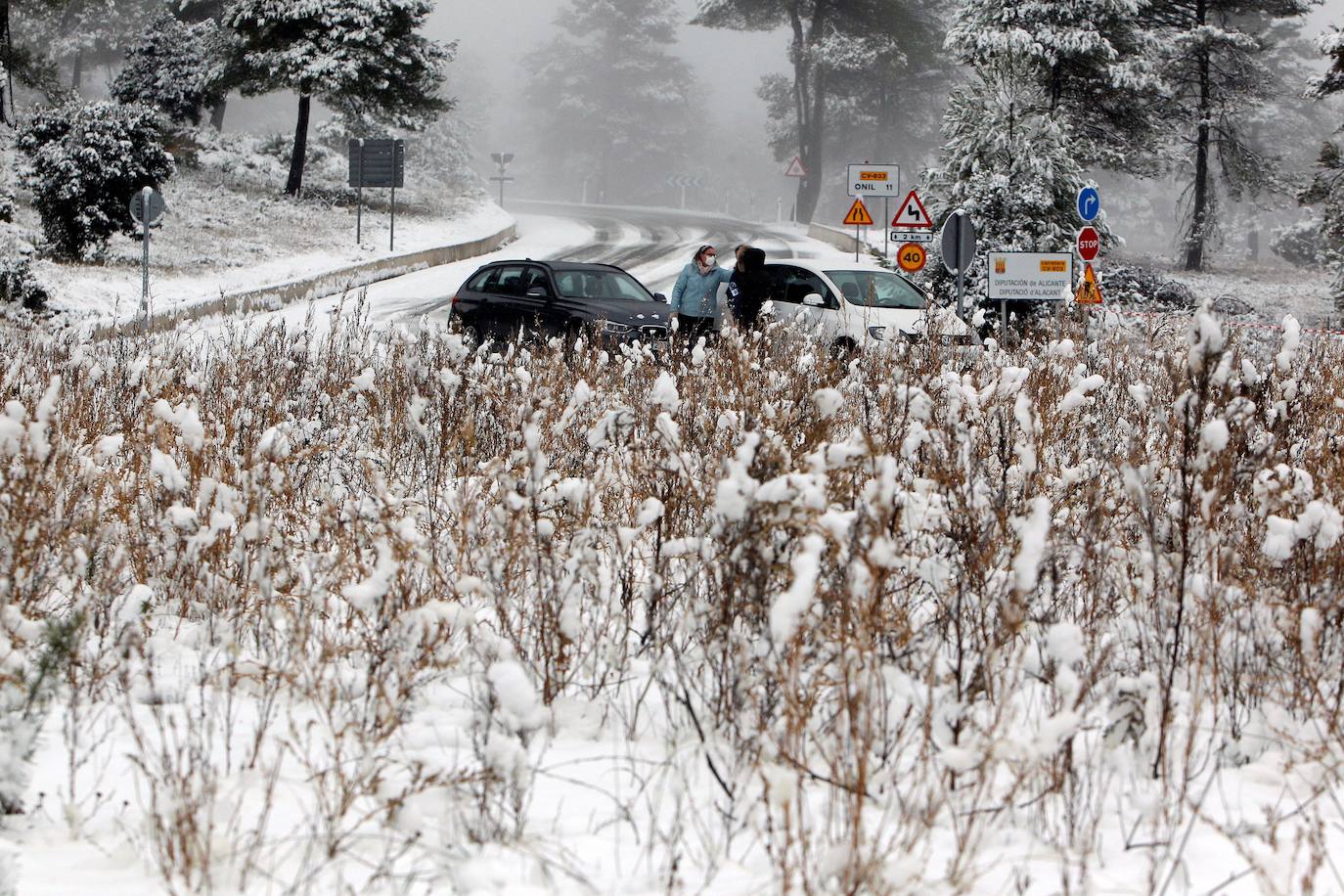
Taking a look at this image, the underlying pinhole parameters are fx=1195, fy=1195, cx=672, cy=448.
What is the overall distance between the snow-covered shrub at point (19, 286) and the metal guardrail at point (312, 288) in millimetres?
908

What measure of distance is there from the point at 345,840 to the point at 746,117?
11001 centimetres

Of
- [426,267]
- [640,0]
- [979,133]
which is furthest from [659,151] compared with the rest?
[979,133]

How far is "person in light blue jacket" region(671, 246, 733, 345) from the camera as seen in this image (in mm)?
12164

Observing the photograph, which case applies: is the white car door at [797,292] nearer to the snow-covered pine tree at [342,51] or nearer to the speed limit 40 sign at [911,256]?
the speed limit 40 sign at [911,256]

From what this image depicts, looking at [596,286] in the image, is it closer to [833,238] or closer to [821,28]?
[833,238]

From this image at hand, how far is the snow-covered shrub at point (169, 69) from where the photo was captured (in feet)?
118

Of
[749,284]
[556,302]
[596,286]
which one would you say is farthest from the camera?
[596,286]

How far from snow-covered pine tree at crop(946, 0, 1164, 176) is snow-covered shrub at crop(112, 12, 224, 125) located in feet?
73.6

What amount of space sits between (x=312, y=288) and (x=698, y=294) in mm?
11083

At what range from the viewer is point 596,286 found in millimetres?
14117

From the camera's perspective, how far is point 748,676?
10.1 ft

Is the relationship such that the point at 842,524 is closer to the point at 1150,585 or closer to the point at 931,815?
the point at 931,815

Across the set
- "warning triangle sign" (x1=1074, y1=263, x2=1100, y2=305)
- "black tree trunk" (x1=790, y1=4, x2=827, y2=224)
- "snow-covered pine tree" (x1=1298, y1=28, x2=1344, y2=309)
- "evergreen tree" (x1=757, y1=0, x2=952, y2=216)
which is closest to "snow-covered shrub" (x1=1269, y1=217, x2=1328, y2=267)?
"evergreen tree" (x1=757, y1=0, x2=952, y2=216)

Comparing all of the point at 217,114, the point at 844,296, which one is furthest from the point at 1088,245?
the point at 217,114
